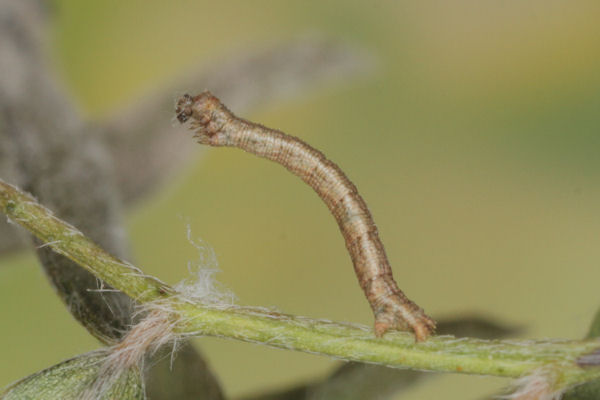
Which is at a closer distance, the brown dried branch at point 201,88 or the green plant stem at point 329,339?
the green plant stem at point 329,339

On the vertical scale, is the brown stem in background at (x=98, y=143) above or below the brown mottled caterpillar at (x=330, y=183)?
above

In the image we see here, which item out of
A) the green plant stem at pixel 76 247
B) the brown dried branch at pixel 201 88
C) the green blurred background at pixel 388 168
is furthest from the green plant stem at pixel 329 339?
the brown dried branch at pixel 201 88

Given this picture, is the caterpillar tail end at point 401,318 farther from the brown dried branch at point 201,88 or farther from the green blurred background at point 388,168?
the brown dried branch at point 201,88

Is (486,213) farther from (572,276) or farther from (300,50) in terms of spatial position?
(300,50)

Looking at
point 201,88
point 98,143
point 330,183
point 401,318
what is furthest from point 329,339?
point 201,88

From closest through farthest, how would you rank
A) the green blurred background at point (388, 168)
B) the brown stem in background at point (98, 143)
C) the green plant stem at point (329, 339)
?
the green plant stem at point (329, 339)
the brown stem in background at point (98, 143)
the green blurred background at point (388, 168)

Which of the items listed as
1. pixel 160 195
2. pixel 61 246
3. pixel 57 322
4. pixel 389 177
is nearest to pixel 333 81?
pixel 389 177
